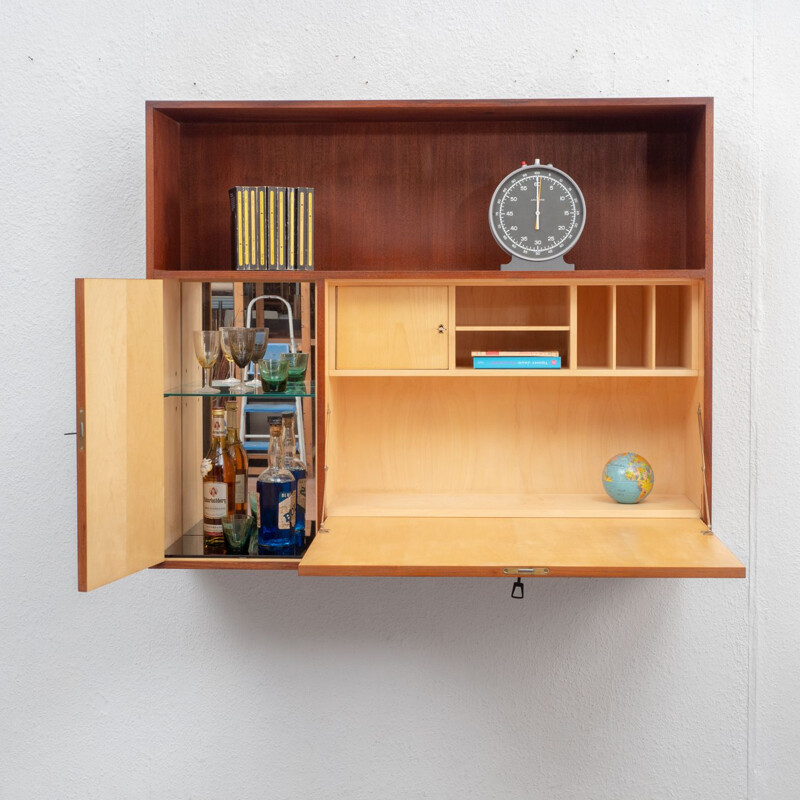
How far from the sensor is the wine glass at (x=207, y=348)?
69.5 inches

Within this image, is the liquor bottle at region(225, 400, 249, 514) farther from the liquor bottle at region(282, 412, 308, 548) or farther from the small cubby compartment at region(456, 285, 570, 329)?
the small cubby compartment at region(456, 285, 570, 329)

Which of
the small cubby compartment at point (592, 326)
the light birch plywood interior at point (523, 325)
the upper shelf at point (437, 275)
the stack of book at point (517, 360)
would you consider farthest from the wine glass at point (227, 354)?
the small cubby compartment at point (592, 326)

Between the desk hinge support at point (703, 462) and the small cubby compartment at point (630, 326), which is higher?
the small cubby compartment at point (630, 326)

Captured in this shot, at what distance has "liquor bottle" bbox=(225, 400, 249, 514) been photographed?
183cm

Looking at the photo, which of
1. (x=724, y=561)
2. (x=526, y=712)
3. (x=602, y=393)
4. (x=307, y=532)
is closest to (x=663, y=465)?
(x=602, y=393)

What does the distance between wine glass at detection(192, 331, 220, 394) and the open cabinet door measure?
10cm

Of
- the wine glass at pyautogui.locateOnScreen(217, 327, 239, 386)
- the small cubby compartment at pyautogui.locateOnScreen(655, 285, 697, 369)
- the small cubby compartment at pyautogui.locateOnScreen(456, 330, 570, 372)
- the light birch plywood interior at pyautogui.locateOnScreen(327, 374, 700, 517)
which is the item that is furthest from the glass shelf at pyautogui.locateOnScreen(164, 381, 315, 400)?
the small cubby compartment at pyautogui.locateOnScreen(655, 285, 697, 369)

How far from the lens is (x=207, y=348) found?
1.77 m

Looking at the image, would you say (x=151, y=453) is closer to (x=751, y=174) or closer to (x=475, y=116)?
(x=475, y=116)

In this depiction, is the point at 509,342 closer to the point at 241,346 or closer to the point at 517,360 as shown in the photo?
the point at 517,360

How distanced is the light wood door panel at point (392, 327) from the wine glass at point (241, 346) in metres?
0.21

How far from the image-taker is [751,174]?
77.7 inches

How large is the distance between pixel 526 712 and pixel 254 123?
5.52 feet

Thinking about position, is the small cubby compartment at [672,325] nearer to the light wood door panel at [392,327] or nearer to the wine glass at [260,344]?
the light wood door panel at [392,327]
